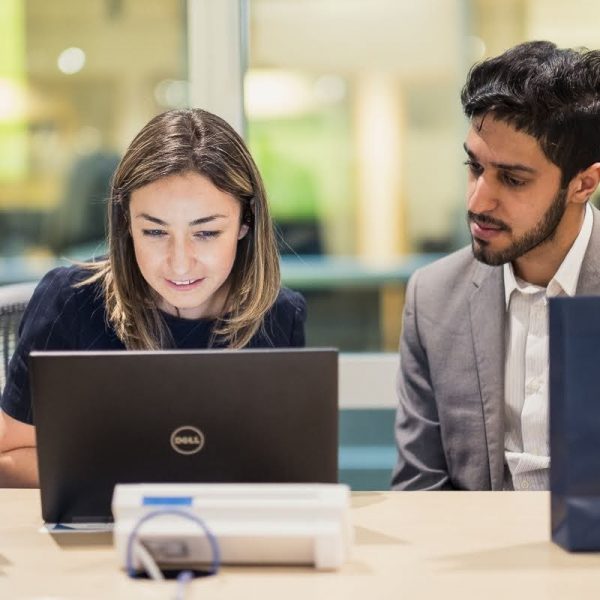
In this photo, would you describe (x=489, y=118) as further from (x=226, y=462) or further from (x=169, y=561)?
(x=169, y=561)

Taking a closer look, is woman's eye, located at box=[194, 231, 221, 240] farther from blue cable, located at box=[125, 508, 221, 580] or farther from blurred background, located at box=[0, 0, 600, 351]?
blurred background, located at box=[0, 0, 600, 351]

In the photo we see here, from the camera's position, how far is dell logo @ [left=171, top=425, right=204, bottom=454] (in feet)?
5.11

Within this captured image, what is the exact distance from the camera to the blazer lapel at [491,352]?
2227 millimetres

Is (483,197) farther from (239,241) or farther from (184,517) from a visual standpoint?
(184,517)

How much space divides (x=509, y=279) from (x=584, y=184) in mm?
257

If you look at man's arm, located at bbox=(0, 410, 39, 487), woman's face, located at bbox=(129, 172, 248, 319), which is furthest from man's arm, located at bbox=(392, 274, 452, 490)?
man's arm, located at bbox=(0, 410, 39, 487)

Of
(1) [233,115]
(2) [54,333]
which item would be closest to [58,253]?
(1) [233,115]

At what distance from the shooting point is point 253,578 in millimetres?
1460

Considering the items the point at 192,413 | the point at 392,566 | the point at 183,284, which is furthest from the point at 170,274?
the point at 392,566

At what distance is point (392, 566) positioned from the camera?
1.50 metres

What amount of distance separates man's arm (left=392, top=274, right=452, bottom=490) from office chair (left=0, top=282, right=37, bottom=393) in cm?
84

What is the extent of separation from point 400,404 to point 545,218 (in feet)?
1.66

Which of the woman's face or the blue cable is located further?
the woman's face

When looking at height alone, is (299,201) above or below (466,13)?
below
